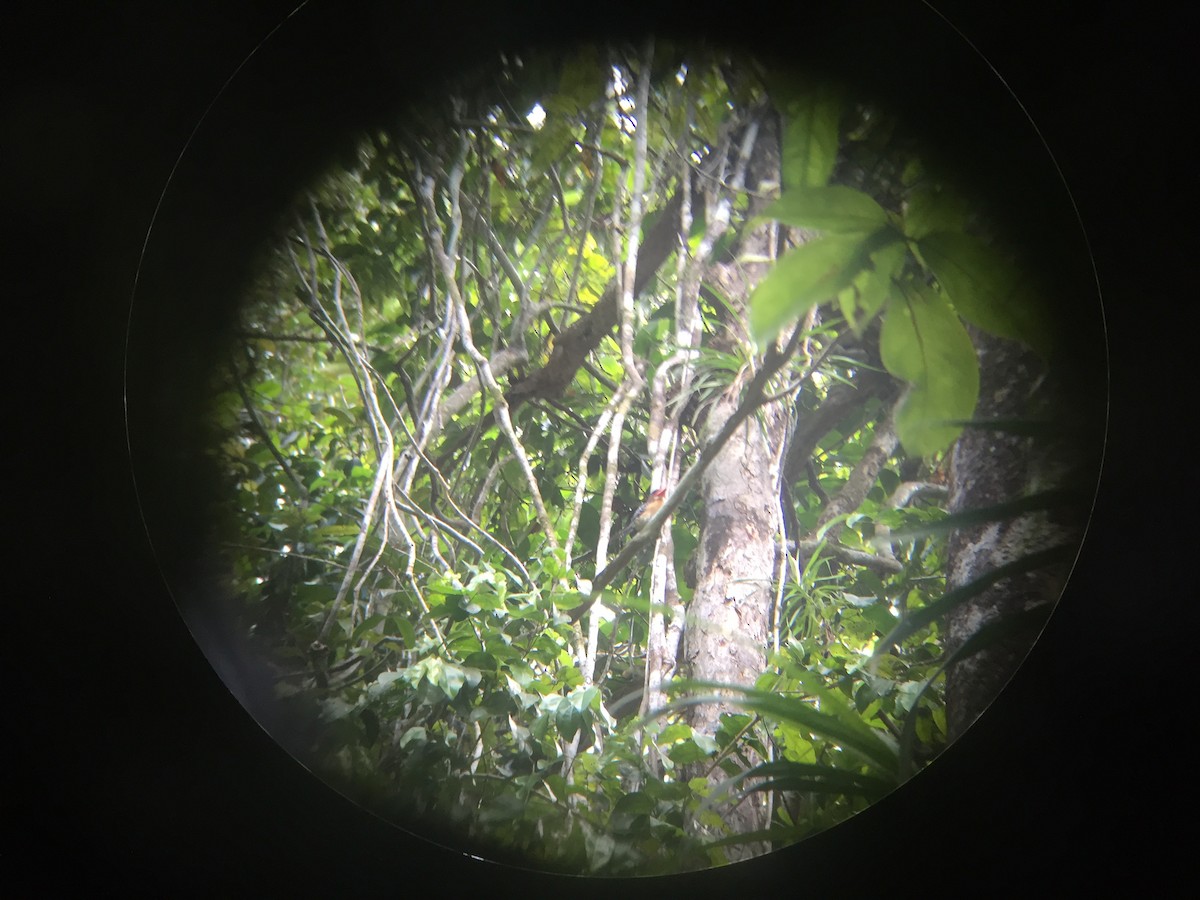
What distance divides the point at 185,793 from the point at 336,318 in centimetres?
51

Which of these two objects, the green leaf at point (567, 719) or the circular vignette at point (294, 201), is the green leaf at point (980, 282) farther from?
the green leaf at point (567, 719)

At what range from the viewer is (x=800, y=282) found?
73cm

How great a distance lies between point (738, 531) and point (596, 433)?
144 mm

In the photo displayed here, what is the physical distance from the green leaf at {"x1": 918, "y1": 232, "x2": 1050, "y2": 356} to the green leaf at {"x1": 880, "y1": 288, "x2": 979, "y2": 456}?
2cm

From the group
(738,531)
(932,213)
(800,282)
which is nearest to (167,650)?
(738,531)

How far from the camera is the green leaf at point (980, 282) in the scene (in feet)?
2.47

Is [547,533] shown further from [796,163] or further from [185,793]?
[185,793]

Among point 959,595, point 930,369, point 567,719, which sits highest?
point 930,369

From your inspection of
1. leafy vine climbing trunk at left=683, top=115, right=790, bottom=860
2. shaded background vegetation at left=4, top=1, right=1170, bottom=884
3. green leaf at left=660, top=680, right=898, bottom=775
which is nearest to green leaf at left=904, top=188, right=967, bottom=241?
leafy vine climbing trunk at left=683, top=115, right=790, bottom=860

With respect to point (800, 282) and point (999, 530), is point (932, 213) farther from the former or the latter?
point (999, 530)

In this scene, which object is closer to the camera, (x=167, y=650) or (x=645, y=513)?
(x=645, y=513)

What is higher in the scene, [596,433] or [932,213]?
[932,213]

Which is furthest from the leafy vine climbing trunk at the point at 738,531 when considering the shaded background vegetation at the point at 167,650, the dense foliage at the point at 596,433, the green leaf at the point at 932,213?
the shaded background vegetation at the point at 167,650

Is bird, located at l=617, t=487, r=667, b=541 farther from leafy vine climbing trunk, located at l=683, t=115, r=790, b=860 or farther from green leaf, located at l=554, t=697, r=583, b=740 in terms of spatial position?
green leaf, located at l=554, t=697, r=583, b=740
